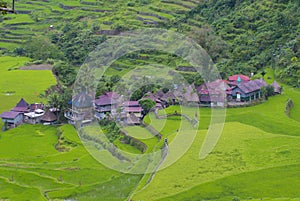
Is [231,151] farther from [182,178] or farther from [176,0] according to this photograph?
[176,0]

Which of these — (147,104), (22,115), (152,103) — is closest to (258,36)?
(152,103)

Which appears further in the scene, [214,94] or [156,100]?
[156,100]

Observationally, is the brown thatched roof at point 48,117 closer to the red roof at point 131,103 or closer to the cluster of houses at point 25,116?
the cluster of houses at point 25,116

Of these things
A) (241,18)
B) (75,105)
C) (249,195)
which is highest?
(241,18)

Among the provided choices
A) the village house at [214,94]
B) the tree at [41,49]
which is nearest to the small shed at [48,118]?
the village house at [214,94]

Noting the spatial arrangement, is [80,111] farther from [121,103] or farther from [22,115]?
[22,115]

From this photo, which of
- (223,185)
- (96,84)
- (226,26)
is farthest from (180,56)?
(223,185)
